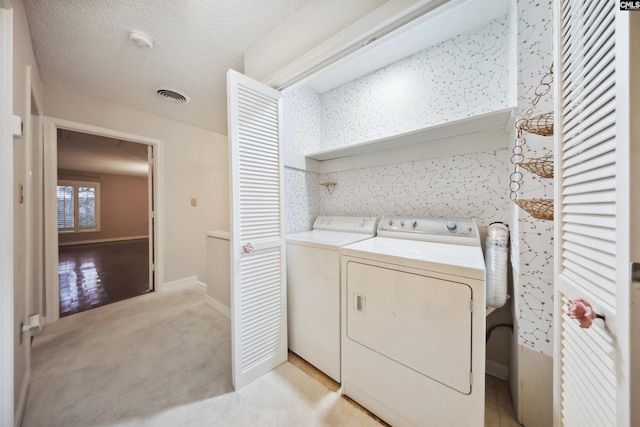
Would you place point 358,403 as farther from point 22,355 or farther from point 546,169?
point 22,355

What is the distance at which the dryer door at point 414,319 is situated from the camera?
3.07 feet

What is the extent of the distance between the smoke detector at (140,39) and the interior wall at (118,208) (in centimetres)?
781

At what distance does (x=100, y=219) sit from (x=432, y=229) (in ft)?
33.4

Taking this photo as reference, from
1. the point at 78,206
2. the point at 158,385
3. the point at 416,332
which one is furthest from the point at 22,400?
the point at 78,206

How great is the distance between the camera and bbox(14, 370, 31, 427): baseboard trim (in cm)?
112

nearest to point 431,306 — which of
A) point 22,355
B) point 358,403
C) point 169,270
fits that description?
point 358,403

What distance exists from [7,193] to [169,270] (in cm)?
241

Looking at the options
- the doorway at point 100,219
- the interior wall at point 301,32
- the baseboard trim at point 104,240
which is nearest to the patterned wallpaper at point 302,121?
the interior wall at point 301,32

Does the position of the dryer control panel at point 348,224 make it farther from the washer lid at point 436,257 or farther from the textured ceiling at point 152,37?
the textured ceiling at point 152,37

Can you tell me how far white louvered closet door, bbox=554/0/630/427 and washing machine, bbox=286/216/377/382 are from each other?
38.0 inches

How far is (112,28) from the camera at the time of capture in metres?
1.53

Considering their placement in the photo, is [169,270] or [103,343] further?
[169,270]

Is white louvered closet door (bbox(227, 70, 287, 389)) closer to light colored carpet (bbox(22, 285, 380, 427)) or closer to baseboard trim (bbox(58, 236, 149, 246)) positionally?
light colored carpet (bbox(22, 285, 380, 427))

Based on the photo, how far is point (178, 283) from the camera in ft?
10.2
